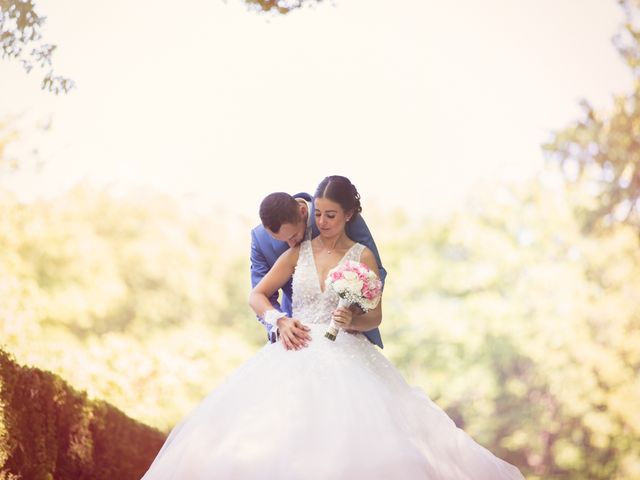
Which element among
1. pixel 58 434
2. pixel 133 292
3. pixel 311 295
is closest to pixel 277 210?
pixel 311 295

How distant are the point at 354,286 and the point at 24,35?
3.73 meters

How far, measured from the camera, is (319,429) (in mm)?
2480

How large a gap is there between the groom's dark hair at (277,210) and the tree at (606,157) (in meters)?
4.37

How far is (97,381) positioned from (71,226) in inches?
53.7

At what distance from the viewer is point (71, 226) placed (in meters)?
6.56

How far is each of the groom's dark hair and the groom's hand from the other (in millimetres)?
393

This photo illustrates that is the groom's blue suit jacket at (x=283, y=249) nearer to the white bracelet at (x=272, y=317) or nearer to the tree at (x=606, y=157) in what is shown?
the white bracelet at (x=272, y=317)

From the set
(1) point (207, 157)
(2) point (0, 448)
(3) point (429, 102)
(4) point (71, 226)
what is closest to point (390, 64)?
(3) point (429, 102)

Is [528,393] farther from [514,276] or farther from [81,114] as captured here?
[81,114]

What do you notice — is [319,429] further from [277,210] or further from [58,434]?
[58,434]

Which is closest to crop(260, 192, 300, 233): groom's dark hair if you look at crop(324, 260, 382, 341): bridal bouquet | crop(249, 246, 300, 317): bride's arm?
crop(249, 246, 300, 317): bride's arm

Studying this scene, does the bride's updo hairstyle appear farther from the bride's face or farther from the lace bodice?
the lace bodice

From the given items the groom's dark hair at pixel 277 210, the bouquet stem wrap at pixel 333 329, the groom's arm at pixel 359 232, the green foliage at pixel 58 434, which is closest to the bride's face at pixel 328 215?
the groom's dark hair at pixel 277 210

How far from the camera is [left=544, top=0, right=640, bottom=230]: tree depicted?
6.67 m
